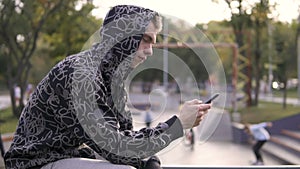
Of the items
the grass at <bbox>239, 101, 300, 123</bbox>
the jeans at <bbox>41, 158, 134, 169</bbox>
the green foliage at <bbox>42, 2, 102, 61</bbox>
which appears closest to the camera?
the jeans at <bbox>41, 158, 134, 169</bbox>

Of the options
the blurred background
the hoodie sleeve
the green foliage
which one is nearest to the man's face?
the hoodie sleeve

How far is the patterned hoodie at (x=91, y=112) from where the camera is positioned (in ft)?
5.33

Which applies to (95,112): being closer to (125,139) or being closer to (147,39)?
(125,139)

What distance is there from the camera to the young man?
1.63 metres

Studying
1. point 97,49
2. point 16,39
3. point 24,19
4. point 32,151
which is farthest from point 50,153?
point 16,39

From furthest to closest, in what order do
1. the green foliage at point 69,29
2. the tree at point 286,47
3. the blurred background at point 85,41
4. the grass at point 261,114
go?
the tree at point 286,47 < the grass at point 261,114 < the green foliage at point 69,29 < the blurred background at point 85,41

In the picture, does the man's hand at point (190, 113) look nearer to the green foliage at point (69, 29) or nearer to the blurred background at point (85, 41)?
the blurred background at point (85, 41)

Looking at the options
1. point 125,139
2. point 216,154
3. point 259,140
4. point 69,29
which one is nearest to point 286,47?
point 69,29

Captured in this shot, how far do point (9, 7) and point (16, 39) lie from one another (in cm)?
355

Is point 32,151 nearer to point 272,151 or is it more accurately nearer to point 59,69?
point 59,69

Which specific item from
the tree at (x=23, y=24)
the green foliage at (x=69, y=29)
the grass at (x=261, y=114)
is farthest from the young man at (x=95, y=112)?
the grass at (x=261, y=114)

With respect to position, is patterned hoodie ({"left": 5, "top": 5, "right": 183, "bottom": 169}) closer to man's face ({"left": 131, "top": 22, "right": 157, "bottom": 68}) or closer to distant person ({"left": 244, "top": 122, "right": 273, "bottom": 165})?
man's face ({"left": 131, "top": 22, "right": 157, "bottom": 68})

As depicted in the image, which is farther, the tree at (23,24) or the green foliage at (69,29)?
the green foliage at (69,29)

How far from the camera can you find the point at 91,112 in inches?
63.3
